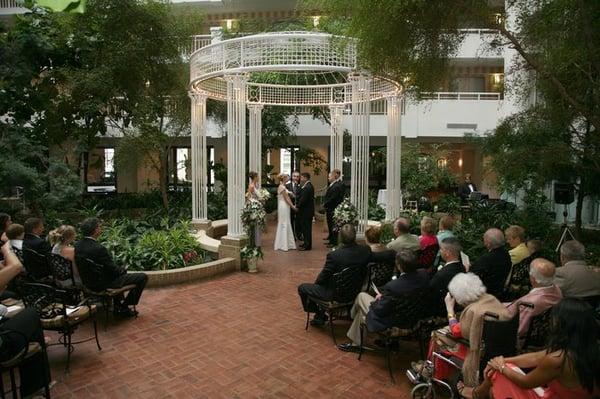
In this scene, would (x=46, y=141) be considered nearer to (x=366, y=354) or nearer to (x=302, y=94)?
(x=302, y=94)

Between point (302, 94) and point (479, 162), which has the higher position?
point (302, 94)

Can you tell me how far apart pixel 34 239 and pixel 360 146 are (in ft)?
17.8

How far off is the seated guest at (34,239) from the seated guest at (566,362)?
513 centimetres

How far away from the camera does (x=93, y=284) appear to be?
4.98 meters

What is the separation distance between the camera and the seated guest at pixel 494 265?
453 cm

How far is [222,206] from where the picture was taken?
44.8ft

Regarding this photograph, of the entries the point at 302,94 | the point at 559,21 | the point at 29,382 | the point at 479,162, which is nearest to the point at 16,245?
the point at 29,382

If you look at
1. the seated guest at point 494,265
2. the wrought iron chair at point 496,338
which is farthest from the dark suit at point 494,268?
the wrought iron chair at point 496,338

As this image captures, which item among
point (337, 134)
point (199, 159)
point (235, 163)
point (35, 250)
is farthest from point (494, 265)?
point (337, 134)

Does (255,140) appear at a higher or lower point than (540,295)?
higher

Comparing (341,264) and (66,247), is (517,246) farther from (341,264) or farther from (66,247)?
(66,247)

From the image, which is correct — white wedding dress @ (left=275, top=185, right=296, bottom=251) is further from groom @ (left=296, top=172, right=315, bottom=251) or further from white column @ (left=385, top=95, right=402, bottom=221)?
white column @ (left=385, top=95, right=402, bottom=221)

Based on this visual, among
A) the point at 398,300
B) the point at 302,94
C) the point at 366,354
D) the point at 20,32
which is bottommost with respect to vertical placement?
the point at 366,354

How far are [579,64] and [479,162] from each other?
16.2 meters
